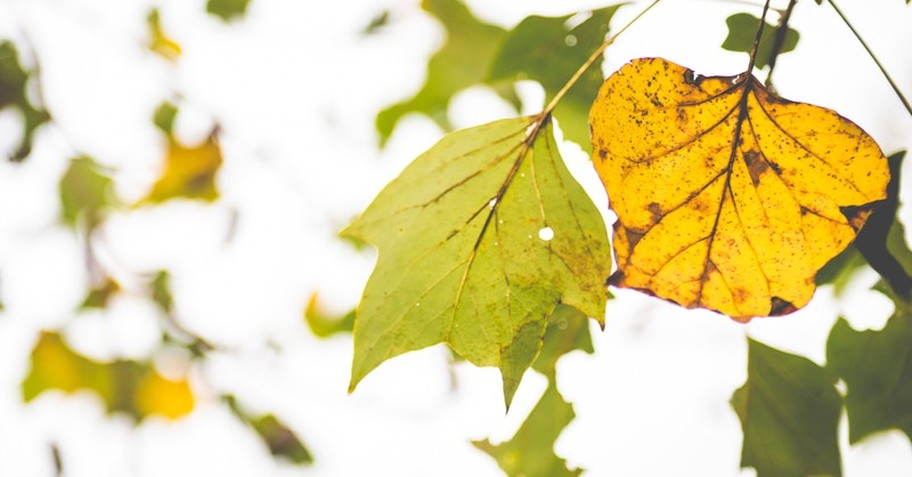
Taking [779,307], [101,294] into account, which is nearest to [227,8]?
[101,294]

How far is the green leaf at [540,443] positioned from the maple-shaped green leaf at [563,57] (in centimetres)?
23

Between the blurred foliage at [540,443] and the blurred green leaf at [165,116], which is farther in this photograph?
the blurred green leaf at [165,116]

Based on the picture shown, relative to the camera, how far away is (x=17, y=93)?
104 centimetres

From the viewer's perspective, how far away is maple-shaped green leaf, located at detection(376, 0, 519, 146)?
2.86 ft

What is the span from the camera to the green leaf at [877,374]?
0.45 meters

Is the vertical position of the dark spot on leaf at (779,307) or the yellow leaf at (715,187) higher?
the yellow leaf at (715,187)

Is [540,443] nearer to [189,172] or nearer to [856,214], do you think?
[856,214]

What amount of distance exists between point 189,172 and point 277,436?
22.4 inches

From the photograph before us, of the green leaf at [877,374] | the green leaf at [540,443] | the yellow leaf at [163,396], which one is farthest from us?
the yellow leaf at [163,396]

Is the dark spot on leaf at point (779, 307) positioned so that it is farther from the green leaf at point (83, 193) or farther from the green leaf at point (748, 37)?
the green leaf at point (83, 193)

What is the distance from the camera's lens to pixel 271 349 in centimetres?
138

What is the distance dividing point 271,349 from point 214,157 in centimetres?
42

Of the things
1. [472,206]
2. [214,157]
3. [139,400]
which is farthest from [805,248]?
[139,400]

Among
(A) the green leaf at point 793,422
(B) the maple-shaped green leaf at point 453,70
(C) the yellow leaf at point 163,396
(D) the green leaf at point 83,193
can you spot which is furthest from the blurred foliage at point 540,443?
(C) the yellow leaf at point 163,396
